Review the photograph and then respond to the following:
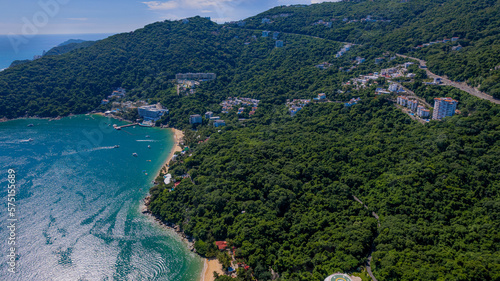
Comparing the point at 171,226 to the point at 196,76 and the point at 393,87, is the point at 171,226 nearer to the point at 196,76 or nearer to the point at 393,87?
the point at 393,87

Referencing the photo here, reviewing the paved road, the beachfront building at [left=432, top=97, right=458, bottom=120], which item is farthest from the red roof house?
the paved road

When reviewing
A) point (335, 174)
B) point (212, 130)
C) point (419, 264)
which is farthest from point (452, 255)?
point (212, 130)

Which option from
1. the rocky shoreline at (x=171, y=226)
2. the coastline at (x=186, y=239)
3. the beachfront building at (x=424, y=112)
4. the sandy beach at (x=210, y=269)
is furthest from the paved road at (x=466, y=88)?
the rocky shoreline at (x=171, y=226)

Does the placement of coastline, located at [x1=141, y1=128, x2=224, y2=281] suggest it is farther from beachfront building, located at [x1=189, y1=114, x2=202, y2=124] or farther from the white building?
the white building

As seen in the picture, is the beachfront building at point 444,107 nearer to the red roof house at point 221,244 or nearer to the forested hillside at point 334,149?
the forested hillside at point 334,149

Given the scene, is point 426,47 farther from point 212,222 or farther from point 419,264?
point 212,222
